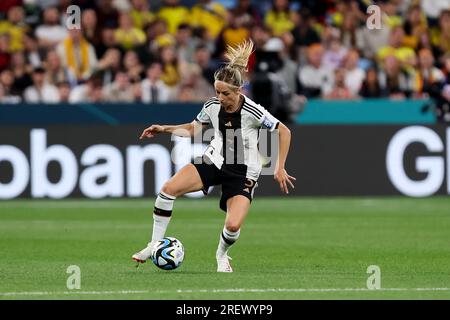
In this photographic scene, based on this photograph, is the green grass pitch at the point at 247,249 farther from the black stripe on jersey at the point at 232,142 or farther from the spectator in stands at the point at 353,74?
the spectator in stands at the point at 353,74

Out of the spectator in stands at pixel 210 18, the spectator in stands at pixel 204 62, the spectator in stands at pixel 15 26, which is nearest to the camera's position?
the spectator in stands at pixel 204 62

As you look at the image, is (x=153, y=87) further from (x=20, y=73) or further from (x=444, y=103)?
(x=444, y=103)

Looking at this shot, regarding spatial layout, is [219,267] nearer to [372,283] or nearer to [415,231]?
[372,283]

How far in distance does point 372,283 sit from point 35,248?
16.3 ft

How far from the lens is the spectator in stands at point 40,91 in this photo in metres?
21.9

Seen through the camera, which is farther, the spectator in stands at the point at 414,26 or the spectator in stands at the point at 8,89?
the spectator in stands at the point at 414,26

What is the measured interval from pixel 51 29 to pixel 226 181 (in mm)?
11871

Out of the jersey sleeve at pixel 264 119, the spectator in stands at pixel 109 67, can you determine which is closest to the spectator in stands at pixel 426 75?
the spectator in stands at pixel 109 67

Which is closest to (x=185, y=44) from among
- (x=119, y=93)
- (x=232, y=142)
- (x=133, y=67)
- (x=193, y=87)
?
(x=193, y=87)

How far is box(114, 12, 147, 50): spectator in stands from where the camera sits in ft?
75.6

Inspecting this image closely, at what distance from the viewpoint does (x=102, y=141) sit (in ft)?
68.6

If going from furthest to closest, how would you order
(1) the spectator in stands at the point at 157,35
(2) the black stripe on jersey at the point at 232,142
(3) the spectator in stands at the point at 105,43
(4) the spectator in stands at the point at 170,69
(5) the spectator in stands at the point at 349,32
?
(5) the spectator in stands at the point at 349,32
(1) the spectator in stands at the point at 157,35
(3) the spectator in stands at the point at 105,43
(4) the spectator in stands at the point at 170,69
(2) the black stripe on jersey at the point at 232,142

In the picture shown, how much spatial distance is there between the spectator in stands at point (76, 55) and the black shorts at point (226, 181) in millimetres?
10503

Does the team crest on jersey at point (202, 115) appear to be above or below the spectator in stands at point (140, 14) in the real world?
below
